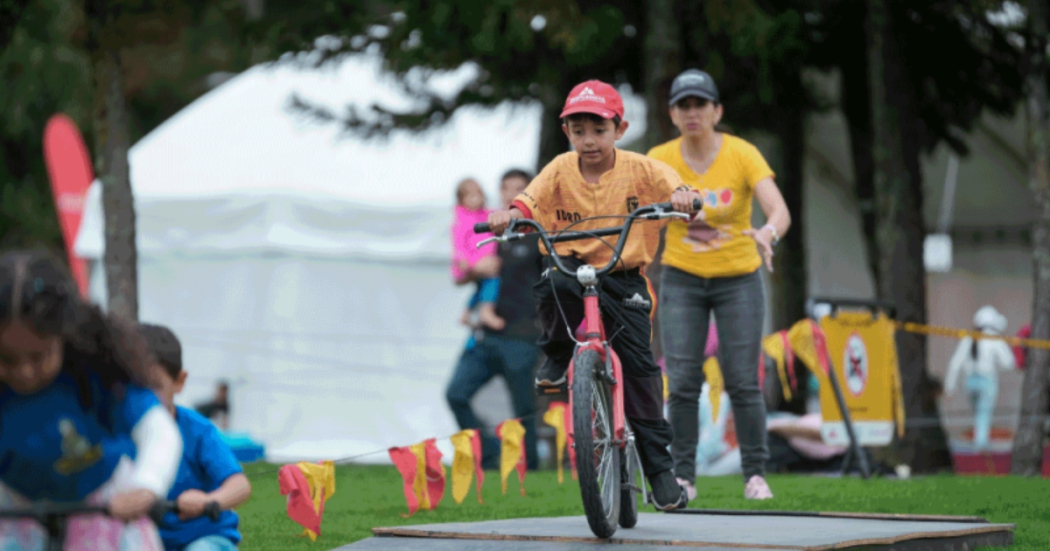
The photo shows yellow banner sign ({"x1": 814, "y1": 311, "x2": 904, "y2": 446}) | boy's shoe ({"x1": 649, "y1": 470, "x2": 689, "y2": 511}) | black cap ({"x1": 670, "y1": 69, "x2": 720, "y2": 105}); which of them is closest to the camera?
boy's shoe ({"x1": 649, "y1": 470, "x2": 689, "y2": 511})

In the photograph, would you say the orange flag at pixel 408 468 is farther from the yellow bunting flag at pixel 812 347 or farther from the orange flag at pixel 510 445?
the yellow bunting flag at pixel 812 347

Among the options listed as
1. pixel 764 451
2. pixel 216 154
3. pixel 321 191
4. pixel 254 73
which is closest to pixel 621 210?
pixel 764 451

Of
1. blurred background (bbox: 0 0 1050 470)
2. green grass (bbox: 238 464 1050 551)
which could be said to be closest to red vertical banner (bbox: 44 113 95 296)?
blurred background (bbox: 0 0 1050 470)

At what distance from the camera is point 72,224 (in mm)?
14109

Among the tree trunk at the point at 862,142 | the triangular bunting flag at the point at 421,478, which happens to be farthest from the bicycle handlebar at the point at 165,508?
the tree trunk at the point at 862,142

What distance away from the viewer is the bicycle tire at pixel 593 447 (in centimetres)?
447

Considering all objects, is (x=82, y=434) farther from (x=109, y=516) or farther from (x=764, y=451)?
(x=764, y=451)

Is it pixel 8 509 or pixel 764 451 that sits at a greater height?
pixel 8 509

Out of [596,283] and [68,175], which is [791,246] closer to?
[68,175]

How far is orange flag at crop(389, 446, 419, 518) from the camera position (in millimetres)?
6539

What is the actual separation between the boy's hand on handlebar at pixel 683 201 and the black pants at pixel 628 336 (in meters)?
0.39

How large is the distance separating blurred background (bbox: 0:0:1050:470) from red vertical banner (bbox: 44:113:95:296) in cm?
44

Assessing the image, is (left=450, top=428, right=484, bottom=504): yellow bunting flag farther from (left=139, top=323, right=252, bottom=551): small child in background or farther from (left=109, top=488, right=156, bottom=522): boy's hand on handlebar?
(left=109, top=488, right=156, bottom=522): boy's hand on handlebar

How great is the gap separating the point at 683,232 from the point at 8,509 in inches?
171
